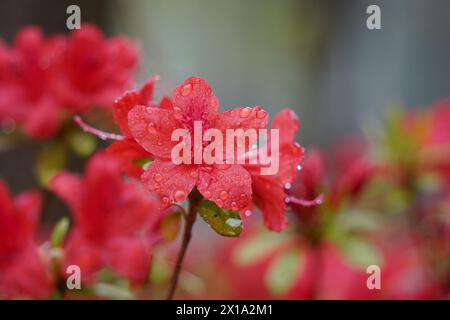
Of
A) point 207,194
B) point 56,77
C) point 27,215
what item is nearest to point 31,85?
point 56,77

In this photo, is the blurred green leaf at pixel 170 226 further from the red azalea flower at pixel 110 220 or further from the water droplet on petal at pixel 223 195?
the water droplet on petal at pixel 223 195

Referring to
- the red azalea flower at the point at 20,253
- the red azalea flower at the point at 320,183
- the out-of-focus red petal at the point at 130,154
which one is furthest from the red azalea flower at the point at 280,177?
the red azalea flower at the point at 20,253

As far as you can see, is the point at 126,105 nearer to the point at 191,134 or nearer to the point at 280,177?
the point at 191,134

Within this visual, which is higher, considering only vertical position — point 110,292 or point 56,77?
point 56,77

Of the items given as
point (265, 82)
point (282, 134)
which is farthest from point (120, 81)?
point (265, 82)

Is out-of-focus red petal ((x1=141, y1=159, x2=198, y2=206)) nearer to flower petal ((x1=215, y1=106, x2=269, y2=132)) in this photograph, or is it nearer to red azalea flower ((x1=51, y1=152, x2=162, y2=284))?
flower petal ((x1=215, y1=106, x2=269, y2=132))

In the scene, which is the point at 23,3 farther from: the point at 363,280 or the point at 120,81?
the point at 363,280

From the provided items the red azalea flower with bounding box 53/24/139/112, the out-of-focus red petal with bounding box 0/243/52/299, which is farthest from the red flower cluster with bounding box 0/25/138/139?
the out-of-focus red petal with bounding box 0/243/52/299
